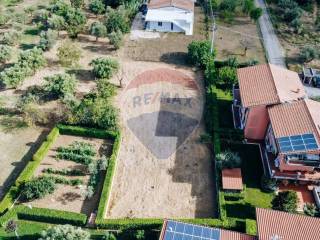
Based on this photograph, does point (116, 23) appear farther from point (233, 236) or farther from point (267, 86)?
point (233, 236)

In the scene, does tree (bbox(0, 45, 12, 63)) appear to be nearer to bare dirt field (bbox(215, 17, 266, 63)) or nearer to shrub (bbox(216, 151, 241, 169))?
bare dirt field (bbox(215, 17, 266, 63))

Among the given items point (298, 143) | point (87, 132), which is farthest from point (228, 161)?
point (87, 132)

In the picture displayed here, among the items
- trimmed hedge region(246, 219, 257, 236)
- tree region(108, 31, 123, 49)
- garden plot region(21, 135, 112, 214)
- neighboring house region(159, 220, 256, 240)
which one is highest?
tree region(108, 31, 123, 49)

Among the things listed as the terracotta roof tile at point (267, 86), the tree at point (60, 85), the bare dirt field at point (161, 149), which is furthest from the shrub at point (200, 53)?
the tree at point (60, 85)

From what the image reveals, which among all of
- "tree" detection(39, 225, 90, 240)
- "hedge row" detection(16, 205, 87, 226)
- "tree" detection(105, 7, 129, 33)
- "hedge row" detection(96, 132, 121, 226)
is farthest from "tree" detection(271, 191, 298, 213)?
"tree" detection(105, 7, 129, 33)

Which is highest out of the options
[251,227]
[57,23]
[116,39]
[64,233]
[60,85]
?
[57,23]

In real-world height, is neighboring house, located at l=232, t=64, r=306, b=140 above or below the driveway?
above
